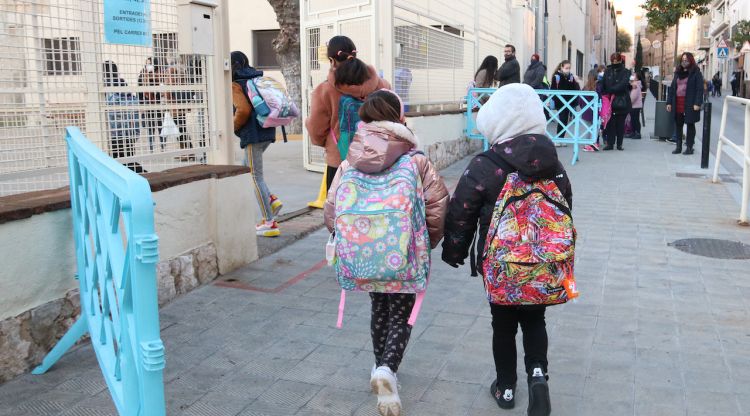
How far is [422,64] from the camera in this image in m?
10.9

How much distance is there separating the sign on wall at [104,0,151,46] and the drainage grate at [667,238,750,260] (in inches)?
184

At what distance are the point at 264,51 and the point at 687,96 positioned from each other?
13.0m

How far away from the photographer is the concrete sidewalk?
3.39 metres

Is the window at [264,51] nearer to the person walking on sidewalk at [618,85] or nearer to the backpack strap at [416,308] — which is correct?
the person walking on sidewalk at [618,85]

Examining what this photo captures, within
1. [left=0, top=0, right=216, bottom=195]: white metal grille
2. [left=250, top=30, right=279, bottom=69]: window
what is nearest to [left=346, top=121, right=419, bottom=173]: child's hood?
[left=0, top=0, right=216, bottom=195]: white metal grille

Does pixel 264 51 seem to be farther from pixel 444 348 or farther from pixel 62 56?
pixel 444 348

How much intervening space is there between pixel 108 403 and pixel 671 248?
482 centimetres

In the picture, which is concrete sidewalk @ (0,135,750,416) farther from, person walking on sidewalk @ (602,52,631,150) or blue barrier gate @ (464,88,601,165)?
person walking on sidewalk @ (602,52,631,150)

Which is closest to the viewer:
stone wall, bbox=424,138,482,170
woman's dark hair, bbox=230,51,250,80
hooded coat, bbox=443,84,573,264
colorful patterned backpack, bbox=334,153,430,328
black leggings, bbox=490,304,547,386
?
hooded coat, bbox=443,84,573,264

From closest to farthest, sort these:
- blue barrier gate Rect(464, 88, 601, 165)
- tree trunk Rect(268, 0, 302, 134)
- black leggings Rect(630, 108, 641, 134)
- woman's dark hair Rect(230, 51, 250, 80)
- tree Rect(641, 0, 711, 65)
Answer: woman's dark hair Rect(230, 51, 250, 80), blue barrier gate Rect(464, 88, 601, 165), tree trunk Rect(268, 0, 302, 134), black leggings Rect(630, 108, 641, 134), tree Rect(641, 0, 711, 65)

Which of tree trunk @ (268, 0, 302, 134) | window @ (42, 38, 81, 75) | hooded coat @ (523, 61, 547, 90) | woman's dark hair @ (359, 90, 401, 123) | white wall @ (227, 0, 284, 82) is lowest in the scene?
woman's dark hair @ (359, 90, 401, 123)

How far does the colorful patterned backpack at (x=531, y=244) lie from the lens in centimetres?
294

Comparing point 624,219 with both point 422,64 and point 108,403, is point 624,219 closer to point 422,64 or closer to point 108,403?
point 422,64

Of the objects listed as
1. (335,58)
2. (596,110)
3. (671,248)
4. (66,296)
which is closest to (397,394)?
(66,296)
